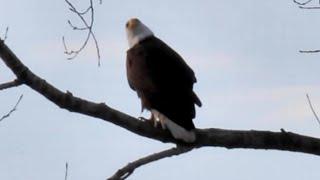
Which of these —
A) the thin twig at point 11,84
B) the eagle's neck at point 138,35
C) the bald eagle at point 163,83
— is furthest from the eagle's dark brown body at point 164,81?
the thin twig at point 11,84

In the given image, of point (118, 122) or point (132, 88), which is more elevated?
point (118, 122)

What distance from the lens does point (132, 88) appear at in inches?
189

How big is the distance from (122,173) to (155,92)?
119 centimetres

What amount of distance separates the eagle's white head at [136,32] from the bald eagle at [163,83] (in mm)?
354

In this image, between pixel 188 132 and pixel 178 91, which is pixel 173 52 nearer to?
pixel 178 91

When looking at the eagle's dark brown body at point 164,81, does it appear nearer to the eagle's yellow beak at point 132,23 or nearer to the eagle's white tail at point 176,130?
the eagle's white tail at point 176,130

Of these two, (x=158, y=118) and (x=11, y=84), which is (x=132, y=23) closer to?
(x=158, y=118)

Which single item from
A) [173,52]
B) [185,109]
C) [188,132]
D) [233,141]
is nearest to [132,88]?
[173,52]

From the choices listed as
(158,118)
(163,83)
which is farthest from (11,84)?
(163,83)

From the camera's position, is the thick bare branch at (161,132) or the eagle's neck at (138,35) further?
the eagle's neck at (138,35)

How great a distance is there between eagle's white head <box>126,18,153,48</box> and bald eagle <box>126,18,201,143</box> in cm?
35

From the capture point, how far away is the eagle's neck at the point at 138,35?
532 centimetres

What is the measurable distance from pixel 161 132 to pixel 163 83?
753mm

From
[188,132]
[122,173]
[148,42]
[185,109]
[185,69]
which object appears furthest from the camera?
[148,42]
